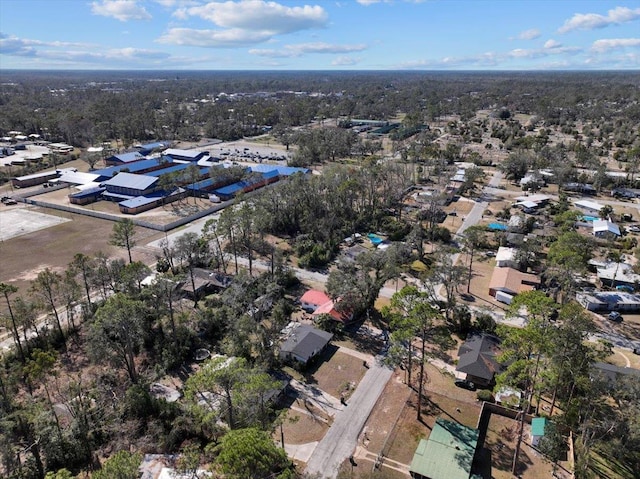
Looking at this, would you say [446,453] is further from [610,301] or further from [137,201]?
[137,201]

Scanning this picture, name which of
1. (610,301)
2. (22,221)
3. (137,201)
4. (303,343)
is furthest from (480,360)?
(22,221)

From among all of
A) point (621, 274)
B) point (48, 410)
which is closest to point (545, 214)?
point (621, 274)

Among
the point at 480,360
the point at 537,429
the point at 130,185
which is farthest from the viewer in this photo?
the point at 130,185

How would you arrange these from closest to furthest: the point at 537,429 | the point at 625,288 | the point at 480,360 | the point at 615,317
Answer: the point at 537,429
the point at 480,360
the point at 615,317
the point at 625,288

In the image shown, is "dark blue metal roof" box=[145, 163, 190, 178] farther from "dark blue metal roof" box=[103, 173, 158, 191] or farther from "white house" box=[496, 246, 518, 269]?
"white house" box=[496, 246, 518, 269]

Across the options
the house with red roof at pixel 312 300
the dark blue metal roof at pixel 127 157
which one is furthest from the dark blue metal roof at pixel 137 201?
the house with red roof at pixel 312 300

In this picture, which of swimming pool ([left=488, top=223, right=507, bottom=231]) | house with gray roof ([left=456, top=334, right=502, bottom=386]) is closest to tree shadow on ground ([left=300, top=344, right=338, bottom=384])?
house with gray roof ([left=456, top=334, right=502, bottom=386])
